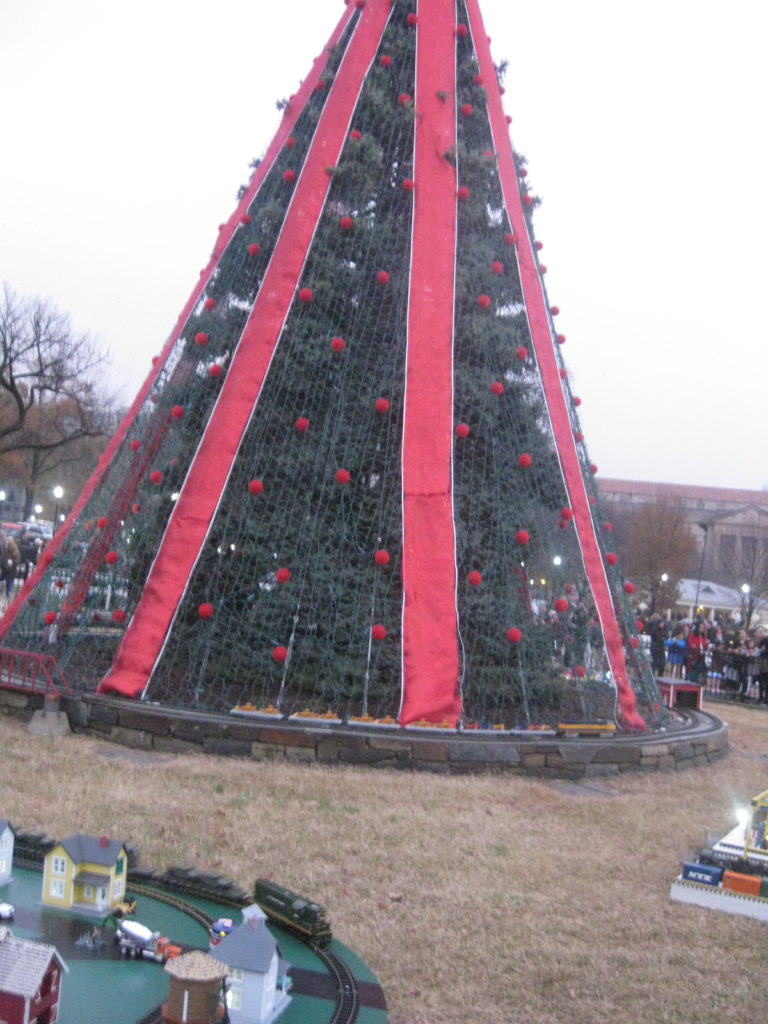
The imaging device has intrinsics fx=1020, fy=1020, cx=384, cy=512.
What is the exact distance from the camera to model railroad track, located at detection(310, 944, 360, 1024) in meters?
2.58

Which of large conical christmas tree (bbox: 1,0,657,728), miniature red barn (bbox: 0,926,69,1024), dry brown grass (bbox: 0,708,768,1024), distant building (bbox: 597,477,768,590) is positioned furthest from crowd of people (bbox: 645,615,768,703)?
miniature red barn (bbox: 0,926,69,1024)

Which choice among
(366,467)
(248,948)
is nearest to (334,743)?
(366,467)

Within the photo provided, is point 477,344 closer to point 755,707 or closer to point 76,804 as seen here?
point 76,804

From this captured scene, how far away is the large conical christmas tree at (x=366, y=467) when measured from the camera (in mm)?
8672

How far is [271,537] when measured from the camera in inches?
348

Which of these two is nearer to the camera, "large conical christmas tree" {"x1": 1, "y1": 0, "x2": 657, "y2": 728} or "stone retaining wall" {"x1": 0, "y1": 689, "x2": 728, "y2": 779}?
"stone retaining wall" {"x1": 0, "y1": 689, "x2": 728, "y2": 779}

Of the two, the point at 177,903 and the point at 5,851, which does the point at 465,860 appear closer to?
the point at 177,903

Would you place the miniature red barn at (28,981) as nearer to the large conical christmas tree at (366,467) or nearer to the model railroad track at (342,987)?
the model railroad track at (342,987)

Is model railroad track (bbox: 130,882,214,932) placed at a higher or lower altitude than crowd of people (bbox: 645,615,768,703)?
higher

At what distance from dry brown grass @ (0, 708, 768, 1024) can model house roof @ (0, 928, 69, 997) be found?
1841 mm

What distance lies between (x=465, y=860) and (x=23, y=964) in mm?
3802

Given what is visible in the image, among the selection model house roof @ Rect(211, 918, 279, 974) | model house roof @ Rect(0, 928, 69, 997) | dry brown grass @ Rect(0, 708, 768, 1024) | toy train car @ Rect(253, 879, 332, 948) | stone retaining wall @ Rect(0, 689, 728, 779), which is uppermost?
model house roof @ Rect(0, 928, 69, 997)

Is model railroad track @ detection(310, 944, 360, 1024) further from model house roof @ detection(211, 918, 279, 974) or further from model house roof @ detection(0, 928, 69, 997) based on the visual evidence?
model house roof @ detection(0, 928, 69, 997)

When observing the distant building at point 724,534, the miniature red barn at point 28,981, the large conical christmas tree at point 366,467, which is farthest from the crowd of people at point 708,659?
the miniature red barn at point 28,981
